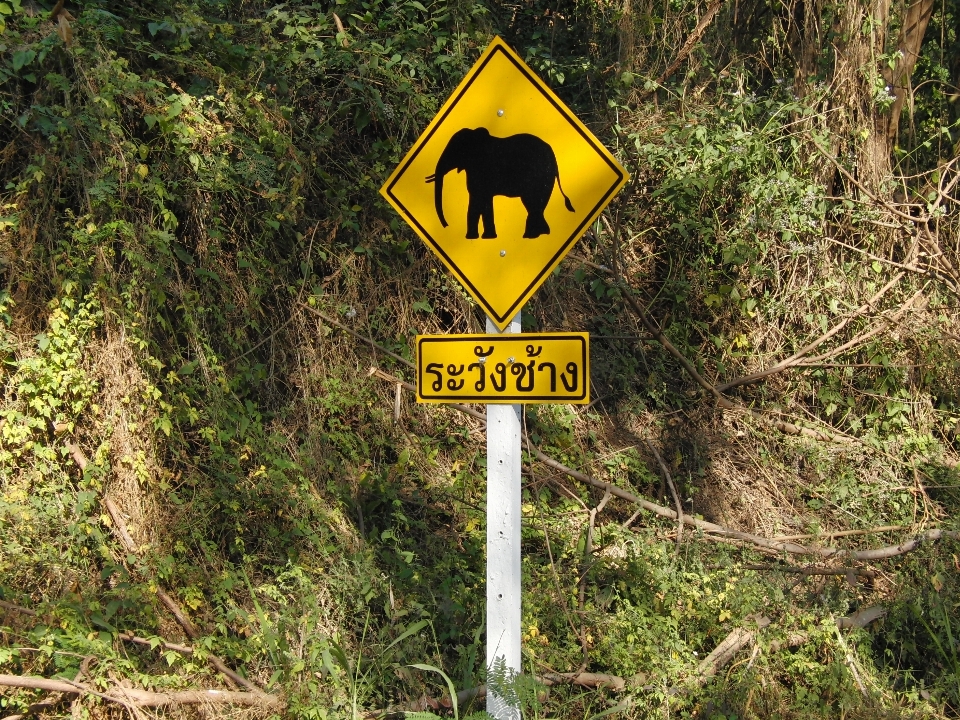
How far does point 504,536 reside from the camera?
11.3 ft

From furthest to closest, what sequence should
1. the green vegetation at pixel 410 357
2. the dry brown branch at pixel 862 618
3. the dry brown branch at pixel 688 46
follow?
the dry brown branch at pixel 688 46, the dry brown branch at pixel 862 618, the green vegetation at pixel 410 357

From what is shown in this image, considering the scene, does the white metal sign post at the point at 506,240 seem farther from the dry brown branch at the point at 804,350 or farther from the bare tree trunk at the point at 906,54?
the bare tree trunk at the point at 906,54

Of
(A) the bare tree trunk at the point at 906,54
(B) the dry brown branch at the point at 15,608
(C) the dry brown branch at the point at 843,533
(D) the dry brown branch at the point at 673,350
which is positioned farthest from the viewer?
(A) the bare tree trunk at the point at 906,54

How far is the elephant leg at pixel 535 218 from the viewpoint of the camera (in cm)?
342

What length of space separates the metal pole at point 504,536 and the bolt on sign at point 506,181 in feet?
0.77

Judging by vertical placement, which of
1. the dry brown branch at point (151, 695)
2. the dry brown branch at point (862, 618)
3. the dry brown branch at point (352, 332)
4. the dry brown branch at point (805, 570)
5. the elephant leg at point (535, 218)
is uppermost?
the dry brown branch at point (352, 332)

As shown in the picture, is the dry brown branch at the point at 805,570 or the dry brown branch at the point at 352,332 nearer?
the dry brown branch at the point at 805,570

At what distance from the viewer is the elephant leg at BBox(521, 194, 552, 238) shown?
342cm

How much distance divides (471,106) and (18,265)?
3.64 metres

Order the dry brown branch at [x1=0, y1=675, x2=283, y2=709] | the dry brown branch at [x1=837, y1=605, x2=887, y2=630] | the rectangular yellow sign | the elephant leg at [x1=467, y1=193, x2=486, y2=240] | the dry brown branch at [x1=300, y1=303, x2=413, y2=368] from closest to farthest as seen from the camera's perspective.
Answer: the rectangular yellow sign < the elephant leg at [x1=467, y1=193, x2=486, y2=240] < the dry brown branch at [x1=0, y1=675, x2=283, y2=709] < the dry brown branch at [x1=837, y1=605, x2=887, y2=630] < the dry brown branch at [x1=300, y1=303, x2=413, y2=368]

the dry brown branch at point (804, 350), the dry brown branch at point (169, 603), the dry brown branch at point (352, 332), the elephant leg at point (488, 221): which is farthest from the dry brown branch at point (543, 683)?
the dry brown branch at point (804, 350)

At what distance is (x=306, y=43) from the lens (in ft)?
23.2

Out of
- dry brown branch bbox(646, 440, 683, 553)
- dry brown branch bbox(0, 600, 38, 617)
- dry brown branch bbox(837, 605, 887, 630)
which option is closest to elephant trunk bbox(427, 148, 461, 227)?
dry brown branch bbox(0, 600, 38, 617)

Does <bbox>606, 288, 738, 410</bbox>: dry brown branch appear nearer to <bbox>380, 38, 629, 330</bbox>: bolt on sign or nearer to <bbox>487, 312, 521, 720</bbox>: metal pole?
<bbox>380, 38, 629, 330</bbox>: bolt on sign
